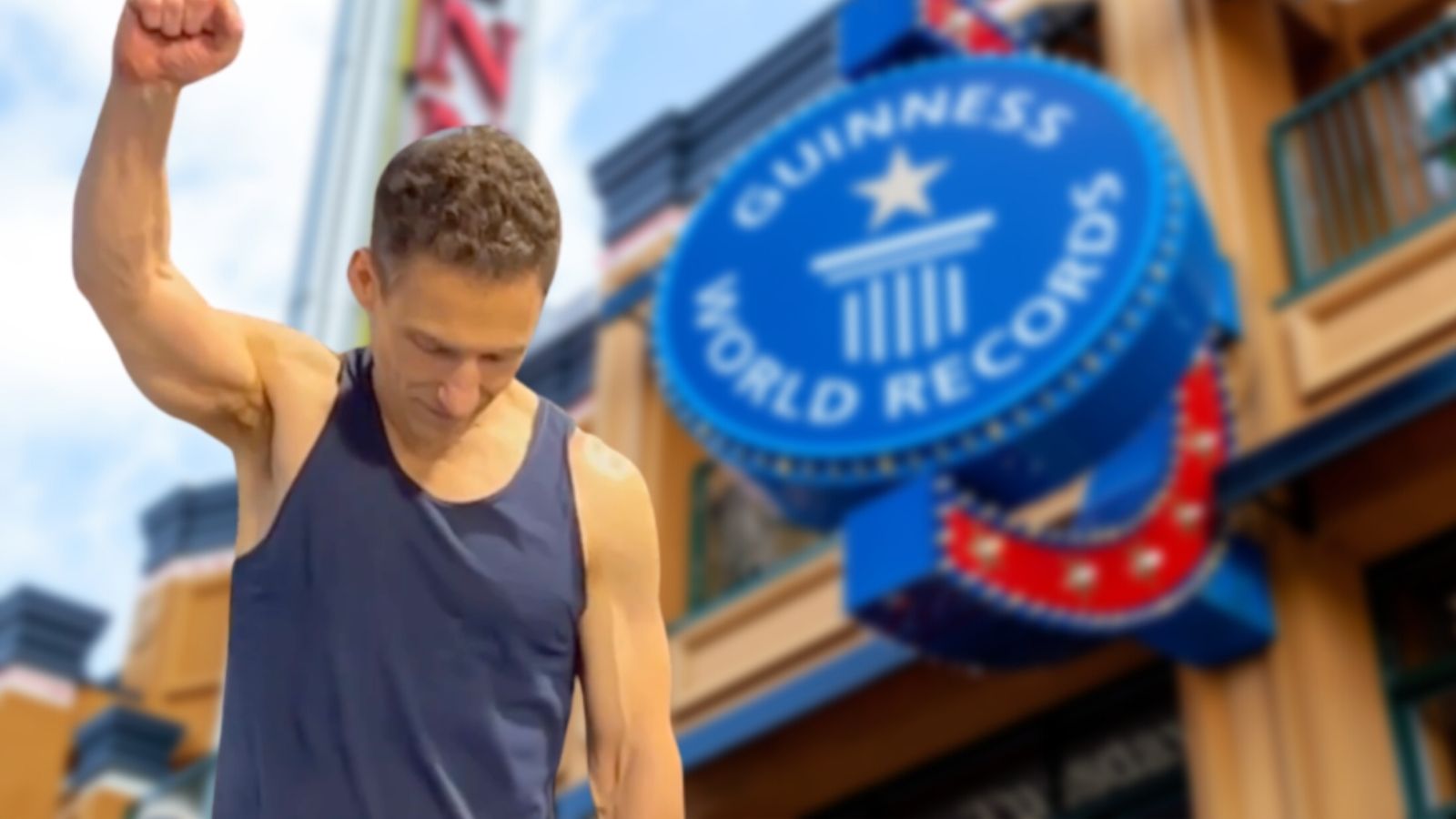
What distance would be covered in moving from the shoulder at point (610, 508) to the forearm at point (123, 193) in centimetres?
56

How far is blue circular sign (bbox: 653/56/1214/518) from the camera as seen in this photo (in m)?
8.41

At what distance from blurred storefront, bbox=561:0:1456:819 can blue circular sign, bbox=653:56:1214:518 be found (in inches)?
16.6

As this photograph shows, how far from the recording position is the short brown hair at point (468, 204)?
2.32m

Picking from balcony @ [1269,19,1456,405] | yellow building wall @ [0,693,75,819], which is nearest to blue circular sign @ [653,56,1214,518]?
balcony @ [1269,19,1456,405]

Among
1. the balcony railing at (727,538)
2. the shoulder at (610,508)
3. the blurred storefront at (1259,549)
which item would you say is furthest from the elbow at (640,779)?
the balcony railing at (727,538)

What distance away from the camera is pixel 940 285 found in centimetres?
926

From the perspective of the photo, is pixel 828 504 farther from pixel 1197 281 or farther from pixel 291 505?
pixel 291 505

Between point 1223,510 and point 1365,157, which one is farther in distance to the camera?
point 1365,157

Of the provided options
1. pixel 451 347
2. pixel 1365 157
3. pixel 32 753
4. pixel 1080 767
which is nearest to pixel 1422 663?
pixel 1080 767

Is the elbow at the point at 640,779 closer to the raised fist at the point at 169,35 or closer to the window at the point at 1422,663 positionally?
the raised fist at the point at 169,35

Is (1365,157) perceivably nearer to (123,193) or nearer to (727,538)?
(727,538)

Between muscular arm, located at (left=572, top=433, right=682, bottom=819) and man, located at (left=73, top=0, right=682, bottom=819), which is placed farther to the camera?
muscular arm, located at (left=572, top=433, right=682, bottom=819)

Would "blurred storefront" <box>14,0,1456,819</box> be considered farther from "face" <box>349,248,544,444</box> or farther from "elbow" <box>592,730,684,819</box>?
"face" <box>349,248,544,444</box>

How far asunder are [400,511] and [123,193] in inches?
18.2
